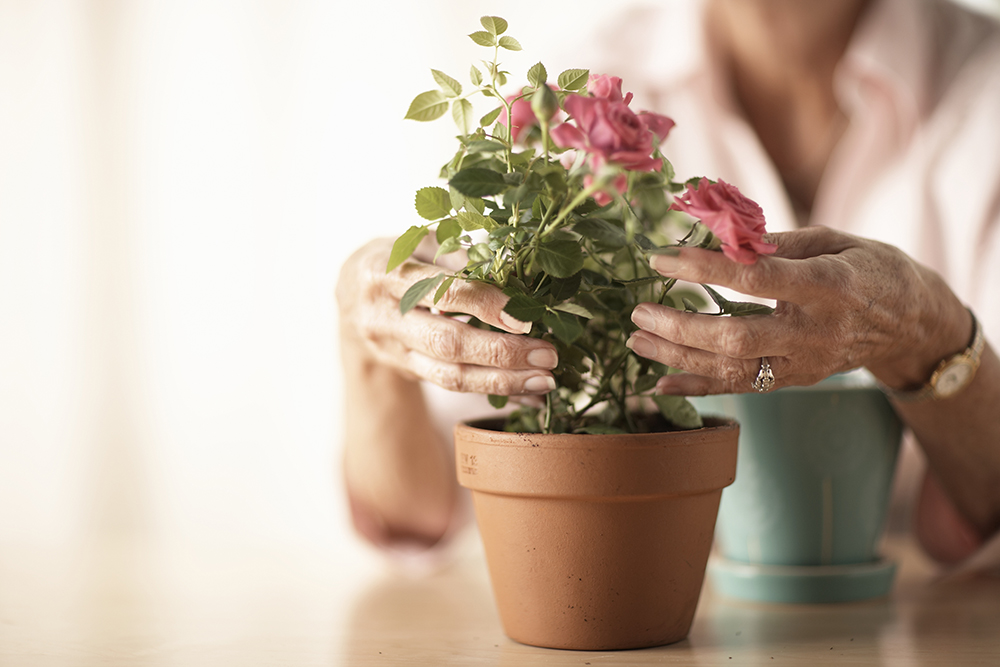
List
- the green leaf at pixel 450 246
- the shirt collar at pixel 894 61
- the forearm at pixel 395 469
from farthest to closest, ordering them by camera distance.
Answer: the shirt collar at pixel 894 61 < the forearm at pixel 395 469 < the green leaf at pixel 450 246

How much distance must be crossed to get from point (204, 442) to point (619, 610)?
1.87 metres

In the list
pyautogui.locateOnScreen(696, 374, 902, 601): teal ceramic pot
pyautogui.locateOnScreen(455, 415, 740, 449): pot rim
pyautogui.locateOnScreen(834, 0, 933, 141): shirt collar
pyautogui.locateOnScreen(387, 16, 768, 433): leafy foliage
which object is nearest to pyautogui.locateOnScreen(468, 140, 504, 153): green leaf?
pyautogui.locateOnScreen(387, 16, 768, 433): leafy foliage

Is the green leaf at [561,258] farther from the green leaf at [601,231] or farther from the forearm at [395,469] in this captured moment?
the forearm at [395,469]

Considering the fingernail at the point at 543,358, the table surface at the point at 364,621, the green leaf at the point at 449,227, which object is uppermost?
the green leaf at the point at 449,227

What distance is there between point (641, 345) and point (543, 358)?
0.07m

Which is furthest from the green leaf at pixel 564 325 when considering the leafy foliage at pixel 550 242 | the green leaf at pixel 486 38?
the green leaf at pixel 486 38

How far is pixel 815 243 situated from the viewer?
65 centimetres

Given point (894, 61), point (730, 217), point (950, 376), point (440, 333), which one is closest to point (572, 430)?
point (440, 333)

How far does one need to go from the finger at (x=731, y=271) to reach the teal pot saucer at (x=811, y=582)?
0.35 metres

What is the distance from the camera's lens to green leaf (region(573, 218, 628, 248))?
0.55 m

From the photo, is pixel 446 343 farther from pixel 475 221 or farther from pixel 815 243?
pixel 815 243

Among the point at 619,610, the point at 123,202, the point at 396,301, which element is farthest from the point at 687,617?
the point at 123,202

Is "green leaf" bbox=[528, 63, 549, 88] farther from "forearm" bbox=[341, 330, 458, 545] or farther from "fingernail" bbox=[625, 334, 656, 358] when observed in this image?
"forearm" bbox=[341, 330, 458, 545]

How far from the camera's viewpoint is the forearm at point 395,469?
1072 millimetres
